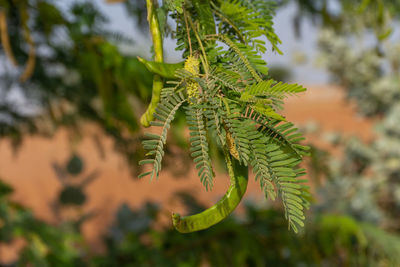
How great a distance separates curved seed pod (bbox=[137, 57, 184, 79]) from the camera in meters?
0.33

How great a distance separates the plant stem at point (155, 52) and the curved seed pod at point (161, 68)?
0.04 ft

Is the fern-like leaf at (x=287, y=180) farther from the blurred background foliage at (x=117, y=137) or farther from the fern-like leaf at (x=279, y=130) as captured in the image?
the blurred background foliage at (x=117, y=137)

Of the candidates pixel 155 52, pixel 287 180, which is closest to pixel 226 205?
pixel 287 180

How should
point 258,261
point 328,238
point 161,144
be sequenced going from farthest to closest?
point 328,238 < point 258,261 < point 161,144

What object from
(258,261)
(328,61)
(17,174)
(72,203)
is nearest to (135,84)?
(258,261)

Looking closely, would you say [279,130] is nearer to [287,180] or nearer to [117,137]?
[287,180]

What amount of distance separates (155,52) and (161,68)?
4 centimetres

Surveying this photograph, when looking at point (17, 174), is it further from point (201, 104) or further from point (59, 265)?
point (201, 104)

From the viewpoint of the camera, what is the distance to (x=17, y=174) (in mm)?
8664

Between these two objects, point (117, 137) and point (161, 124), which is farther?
point (117, 137)

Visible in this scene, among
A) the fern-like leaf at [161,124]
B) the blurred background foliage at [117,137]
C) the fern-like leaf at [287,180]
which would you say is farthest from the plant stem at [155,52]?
the blurred background foliage at [117,137]

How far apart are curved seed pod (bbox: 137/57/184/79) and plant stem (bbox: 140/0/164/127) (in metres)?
0.01

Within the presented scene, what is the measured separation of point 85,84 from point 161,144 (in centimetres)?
156

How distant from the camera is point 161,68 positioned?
338 mm
